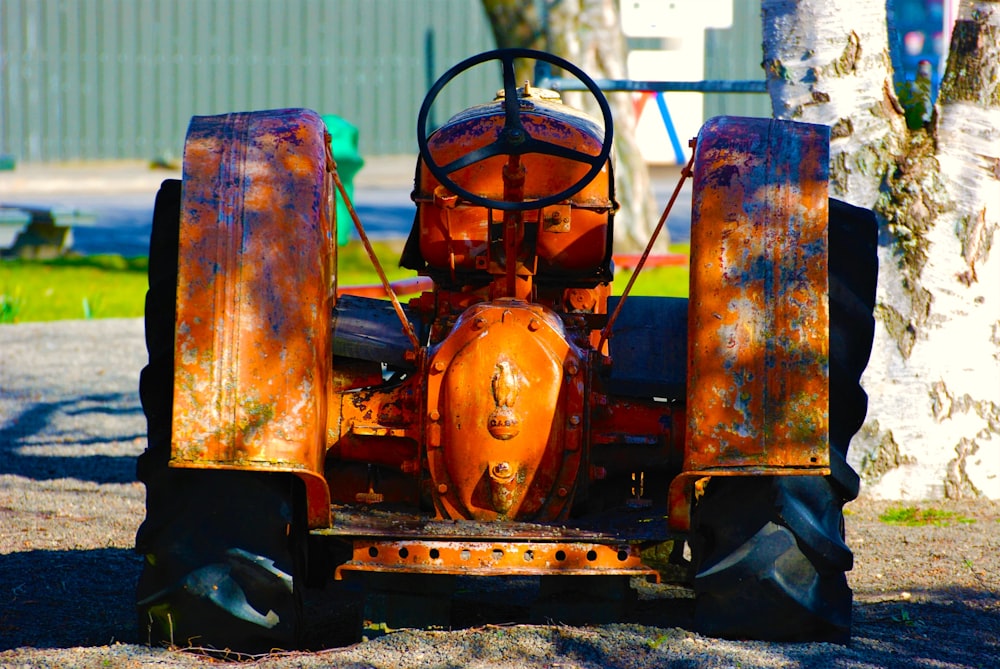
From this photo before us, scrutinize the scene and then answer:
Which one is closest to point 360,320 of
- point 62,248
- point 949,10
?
point 949,10

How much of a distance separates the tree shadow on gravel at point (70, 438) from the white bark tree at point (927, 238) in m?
3.52

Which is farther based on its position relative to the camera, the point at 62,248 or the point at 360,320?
→ the point at 62,248

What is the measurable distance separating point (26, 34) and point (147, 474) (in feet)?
76.4

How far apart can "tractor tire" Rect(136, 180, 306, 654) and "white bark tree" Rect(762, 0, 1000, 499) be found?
318cm

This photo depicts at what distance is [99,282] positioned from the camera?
13.6 m

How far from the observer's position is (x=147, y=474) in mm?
3791

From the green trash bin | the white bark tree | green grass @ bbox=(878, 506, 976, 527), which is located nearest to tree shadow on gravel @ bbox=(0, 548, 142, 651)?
green grass @ bbox=(878, 506, 976, 527)

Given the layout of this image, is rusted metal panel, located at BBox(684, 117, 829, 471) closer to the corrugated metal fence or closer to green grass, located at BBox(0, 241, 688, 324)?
green grass, located at BBox(0, 241, 688, 324)

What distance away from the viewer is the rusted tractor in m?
3.55

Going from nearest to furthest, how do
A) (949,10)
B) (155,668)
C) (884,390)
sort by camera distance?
(155,668)
(884,390)
(949,10)

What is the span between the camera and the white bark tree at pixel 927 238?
235 inches

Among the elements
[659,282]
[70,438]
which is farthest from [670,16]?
[70,438]

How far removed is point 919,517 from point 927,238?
46.5 inches

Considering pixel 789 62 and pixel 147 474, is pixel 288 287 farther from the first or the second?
pixel 789 62
